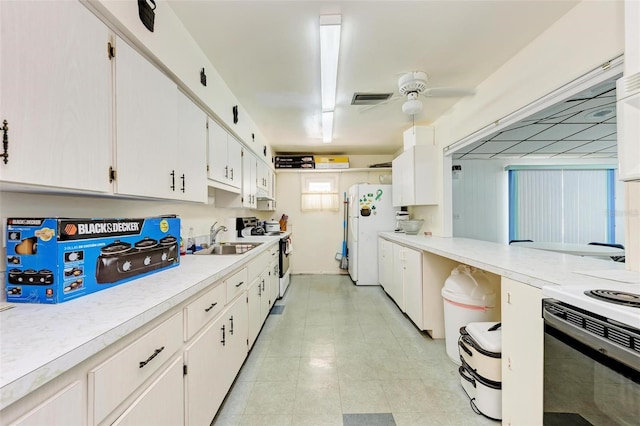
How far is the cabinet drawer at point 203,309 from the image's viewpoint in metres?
1.17

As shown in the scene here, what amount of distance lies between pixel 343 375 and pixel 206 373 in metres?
1.09

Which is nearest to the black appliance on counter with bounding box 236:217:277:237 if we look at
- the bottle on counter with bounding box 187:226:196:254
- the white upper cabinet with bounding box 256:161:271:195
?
the white upper cabinet with bounding box 256:161:271:195

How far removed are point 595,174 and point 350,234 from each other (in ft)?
14.1

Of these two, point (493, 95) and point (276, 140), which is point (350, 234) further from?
point (493, 95)

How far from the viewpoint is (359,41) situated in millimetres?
1938

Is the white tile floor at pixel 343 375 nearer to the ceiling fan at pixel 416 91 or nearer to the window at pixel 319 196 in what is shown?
the ceiling fan at pixel 416 91

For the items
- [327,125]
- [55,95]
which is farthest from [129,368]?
[327,125]

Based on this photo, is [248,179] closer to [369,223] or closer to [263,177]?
[263,177]

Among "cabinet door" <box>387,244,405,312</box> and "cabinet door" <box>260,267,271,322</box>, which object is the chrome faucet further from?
"cabinet door" <box>387,244,405,312</box>

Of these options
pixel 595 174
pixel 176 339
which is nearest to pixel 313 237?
pixel 176 339

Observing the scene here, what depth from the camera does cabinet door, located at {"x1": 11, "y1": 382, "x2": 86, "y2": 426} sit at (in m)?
0.54

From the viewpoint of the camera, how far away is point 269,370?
2033 mm

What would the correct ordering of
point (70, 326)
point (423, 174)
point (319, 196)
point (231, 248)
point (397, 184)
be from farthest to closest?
point (319, 196)
point (397, 184)
point (423, 174)
point (231, 248)
point (70, 326)

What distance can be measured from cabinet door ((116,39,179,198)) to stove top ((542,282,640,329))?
6.37 feet
